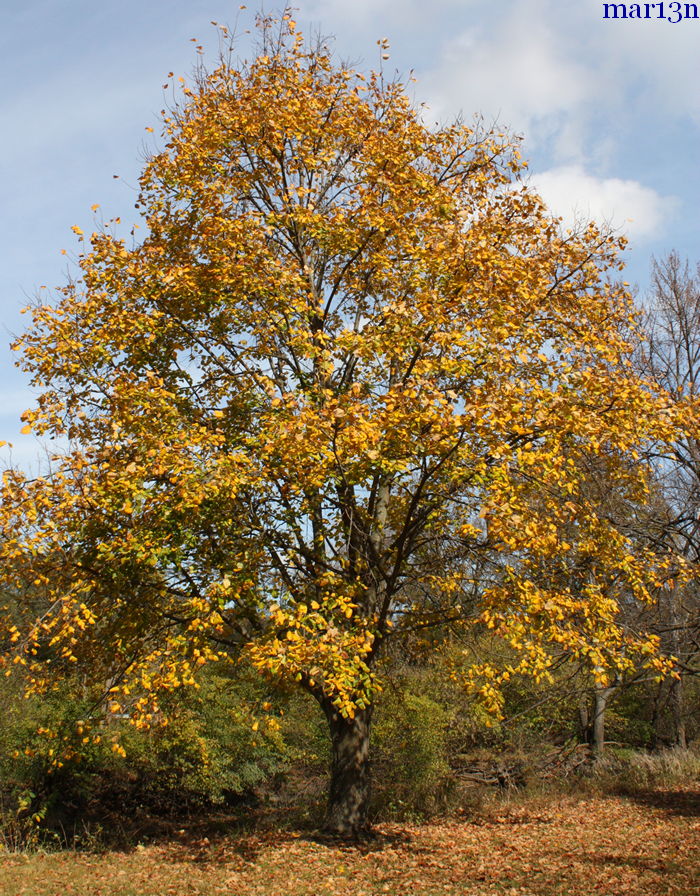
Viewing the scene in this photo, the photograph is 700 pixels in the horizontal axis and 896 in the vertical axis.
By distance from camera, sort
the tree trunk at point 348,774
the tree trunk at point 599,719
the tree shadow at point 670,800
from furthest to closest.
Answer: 1. the tree trunk at point 599,719
2. the tree shadow at point 670,800
3. the tree trunk at point 348,774

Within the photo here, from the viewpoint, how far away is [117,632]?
8.22 metres

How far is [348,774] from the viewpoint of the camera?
941 centimetres

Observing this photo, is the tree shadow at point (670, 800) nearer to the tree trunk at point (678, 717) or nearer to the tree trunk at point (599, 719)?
A: the tree trunk at point (599, 719)

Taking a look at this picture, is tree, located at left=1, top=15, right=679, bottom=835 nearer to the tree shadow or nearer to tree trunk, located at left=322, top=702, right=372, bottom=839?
tree trunk, located at left=322, top=702, right=372, bottom=839

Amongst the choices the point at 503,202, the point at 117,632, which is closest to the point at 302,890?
the point at 117,632

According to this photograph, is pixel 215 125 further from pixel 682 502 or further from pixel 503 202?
pixel 682 502

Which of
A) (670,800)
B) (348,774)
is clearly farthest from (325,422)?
(670,800)

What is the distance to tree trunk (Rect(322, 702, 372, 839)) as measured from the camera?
9.34m

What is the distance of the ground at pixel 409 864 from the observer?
765cm

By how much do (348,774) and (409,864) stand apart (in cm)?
134

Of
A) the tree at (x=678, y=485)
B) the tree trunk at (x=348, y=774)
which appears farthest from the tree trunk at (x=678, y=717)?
the tree trunk at (x=348, y=774)

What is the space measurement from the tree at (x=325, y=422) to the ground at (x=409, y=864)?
1172 millimetres

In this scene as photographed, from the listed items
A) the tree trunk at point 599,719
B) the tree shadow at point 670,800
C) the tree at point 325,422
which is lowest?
the tree shadow at point 670,800

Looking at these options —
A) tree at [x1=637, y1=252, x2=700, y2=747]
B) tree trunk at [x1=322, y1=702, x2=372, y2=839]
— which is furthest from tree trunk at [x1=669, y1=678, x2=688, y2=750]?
tree trunk at [x1=322, y1=702, x2=372, y2=839]
